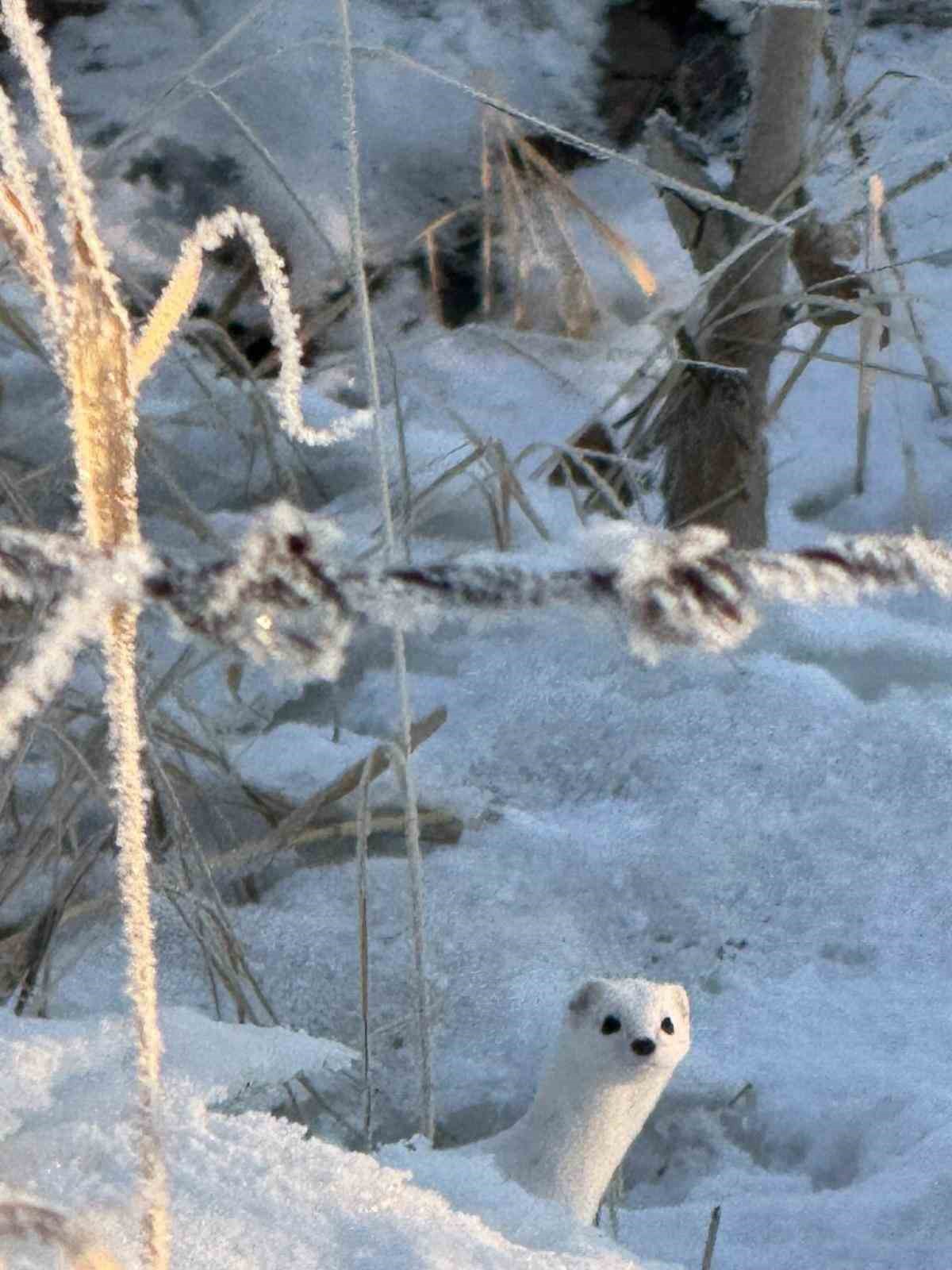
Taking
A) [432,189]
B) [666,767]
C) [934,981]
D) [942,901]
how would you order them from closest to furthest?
[934,981], [942,901], [666,767], [432,189]

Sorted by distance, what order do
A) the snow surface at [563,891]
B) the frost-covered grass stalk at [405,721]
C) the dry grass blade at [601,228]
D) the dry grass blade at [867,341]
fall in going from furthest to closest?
1. the dry grass blade at [601,228]
2. the dry grass blade at [867,341]
3. the frost-covered grass stalk at [405,721]
4. the snow surface at [563,891]

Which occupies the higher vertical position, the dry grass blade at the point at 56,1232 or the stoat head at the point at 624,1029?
the dry grass blade at the point at 56,1232

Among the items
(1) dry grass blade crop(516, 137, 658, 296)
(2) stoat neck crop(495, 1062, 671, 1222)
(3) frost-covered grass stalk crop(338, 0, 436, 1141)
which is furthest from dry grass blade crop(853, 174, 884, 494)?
(2) stoat neck crop(495, 1062, 671, 1222)

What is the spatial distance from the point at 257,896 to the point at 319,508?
76 centimetres

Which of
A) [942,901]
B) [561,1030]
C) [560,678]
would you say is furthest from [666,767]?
[561,1030]

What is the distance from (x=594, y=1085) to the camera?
1312 mm

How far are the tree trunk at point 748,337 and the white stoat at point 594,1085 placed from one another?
3.14ft

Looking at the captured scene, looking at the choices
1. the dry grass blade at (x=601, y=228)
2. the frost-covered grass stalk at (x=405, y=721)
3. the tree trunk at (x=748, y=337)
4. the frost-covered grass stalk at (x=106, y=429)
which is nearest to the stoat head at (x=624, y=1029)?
the frost-covered grass stalk at (x=405, y=721)

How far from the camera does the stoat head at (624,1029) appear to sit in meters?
1.29

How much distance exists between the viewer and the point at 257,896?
1.75 metres

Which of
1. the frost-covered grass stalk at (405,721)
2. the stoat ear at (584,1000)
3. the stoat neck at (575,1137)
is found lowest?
the stoat neck at (575,1137)

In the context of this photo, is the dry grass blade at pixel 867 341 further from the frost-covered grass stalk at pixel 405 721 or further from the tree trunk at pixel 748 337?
the frost-covered grass stalk at pixel 405 721

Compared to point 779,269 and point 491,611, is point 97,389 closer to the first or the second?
point 491,611

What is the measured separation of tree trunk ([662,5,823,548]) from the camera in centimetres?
216
